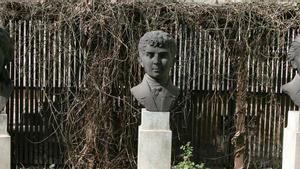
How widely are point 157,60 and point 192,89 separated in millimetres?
1763

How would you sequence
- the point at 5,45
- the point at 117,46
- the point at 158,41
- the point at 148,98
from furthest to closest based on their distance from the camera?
the point at 117,46
the point at 148,98
the point at 158,41
the point at 5,45

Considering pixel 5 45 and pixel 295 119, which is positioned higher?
pixel 5 45

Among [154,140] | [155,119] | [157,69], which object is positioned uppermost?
[157,69]

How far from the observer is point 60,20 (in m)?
5.62

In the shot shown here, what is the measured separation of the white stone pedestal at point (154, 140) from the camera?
4.54 metres

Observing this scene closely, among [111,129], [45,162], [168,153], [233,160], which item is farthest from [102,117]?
[233,160]

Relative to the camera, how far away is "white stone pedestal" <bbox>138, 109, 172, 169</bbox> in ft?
14.9

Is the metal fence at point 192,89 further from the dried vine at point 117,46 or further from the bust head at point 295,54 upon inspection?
the bust head at point 295,54

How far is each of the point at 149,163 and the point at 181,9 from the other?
2046 millimetres

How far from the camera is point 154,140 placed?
180 inches

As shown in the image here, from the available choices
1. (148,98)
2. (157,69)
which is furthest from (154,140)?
(157,69)

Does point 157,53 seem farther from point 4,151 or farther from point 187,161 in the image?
point 187,161

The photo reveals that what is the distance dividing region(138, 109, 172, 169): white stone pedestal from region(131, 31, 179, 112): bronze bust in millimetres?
90

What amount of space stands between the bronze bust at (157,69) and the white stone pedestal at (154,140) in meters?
0.09
